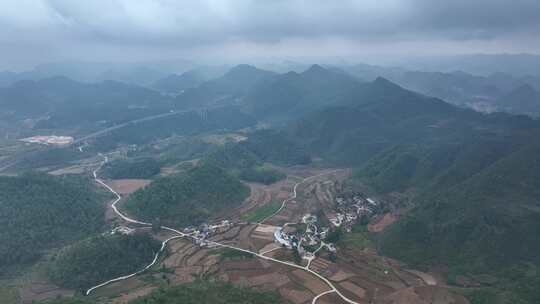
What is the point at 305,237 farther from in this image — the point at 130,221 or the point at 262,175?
the point at 262,175

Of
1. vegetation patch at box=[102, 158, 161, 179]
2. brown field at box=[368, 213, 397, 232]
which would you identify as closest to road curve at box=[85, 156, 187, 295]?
vegetation patch at box=[102, 158, 161, 179]

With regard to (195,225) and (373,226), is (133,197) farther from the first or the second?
(373,226)

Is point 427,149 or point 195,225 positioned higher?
point 427,149

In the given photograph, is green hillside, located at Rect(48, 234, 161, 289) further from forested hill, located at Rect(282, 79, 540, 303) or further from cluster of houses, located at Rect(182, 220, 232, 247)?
forested hill, located at Rect(282, 79, 540, 303)

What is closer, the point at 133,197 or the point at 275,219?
the point at 275,219

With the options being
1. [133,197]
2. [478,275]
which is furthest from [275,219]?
[478,275]
